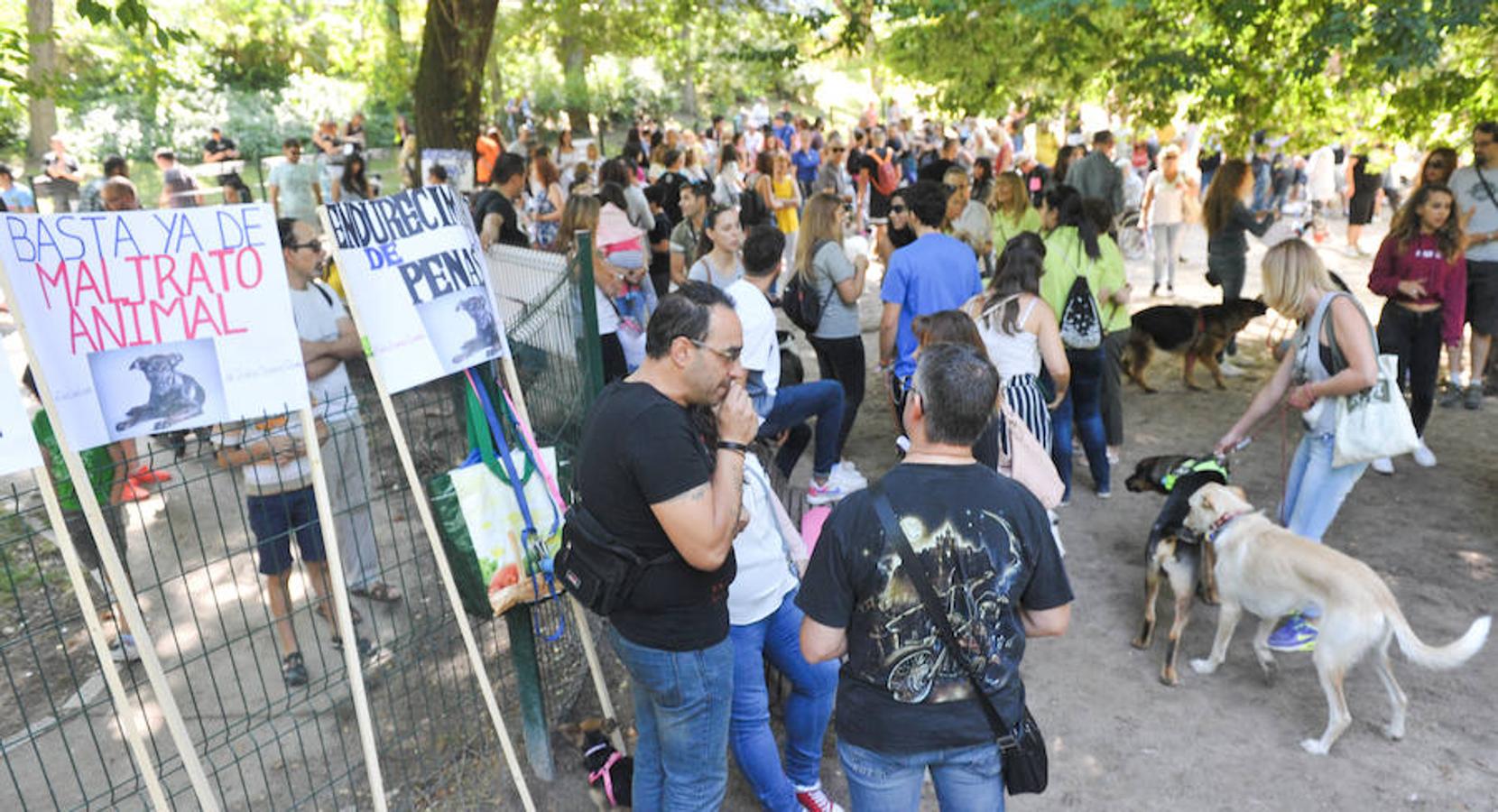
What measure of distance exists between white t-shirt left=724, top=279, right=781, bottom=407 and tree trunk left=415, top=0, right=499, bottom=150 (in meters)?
6.75

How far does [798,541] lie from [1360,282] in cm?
1093

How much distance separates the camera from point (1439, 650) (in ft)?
12.3

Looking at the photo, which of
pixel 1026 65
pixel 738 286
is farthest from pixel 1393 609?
pixel 1026 65

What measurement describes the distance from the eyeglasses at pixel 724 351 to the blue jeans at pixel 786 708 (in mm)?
866

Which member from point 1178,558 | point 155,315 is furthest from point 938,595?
point 1178,558

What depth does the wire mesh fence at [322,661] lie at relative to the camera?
396 cm

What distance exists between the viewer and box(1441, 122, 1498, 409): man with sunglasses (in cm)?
657

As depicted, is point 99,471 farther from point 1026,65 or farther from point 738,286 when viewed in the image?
point 1026,65

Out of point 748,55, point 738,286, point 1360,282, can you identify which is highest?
point 748,55

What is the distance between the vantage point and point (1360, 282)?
12.0 m

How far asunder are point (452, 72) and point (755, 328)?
7431mm

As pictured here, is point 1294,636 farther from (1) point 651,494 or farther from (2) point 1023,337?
(1) point 651,494

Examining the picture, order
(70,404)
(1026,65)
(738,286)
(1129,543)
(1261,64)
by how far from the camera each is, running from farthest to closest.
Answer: (1026,65), (1261,64), (1129,543), (738,286), (70,404)

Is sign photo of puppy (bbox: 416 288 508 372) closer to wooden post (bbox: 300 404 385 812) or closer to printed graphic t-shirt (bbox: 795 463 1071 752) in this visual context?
wooden post (bbox: 300 404 385 812)
